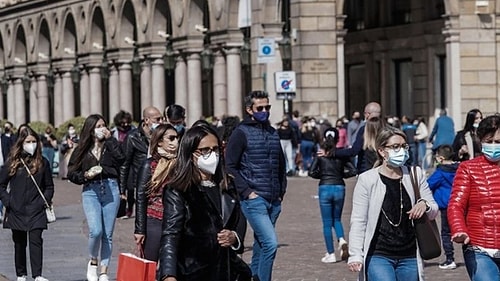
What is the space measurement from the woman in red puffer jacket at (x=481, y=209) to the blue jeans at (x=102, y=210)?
6.00 meters

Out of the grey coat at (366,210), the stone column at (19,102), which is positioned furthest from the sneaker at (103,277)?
the stone column at (19,102)

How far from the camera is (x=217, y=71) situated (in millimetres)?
48500

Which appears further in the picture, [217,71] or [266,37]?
[217,71]

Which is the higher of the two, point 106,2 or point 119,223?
point 106,2

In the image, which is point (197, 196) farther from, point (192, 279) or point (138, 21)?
point (138, 21)

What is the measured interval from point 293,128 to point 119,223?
1425 cm

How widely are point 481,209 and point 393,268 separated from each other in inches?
26.4

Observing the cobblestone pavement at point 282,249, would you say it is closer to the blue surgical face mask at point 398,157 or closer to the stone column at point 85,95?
the blue surgical face mask at point 398,157

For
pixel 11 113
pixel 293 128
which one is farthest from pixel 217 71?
pixel 11 113

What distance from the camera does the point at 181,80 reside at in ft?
169

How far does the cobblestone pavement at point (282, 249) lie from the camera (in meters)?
17.0

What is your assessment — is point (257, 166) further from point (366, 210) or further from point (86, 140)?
point (366, 210)

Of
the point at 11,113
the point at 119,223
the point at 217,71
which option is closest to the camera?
the point at 119,223

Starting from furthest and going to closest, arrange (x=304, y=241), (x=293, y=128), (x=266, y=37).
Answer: (x=266, y=37) → (x=293, y=128) → (x=304, y=241)
